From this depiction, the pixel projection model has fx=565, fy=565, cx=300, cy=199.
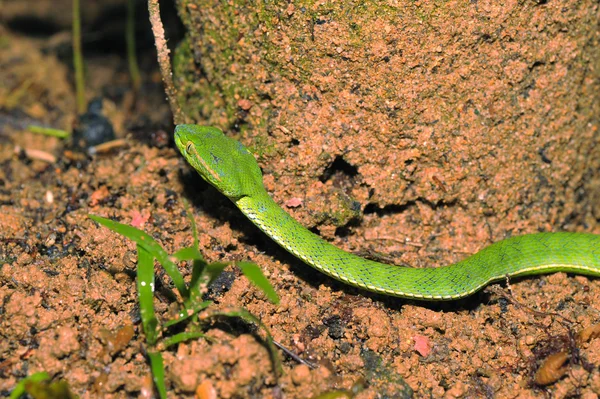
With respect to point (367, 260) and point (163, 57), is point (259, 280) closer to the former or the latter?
point (367, 260)

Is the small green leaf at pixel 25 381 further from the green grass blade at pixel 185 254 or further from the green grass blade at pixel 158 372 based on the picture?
the green grass blade at pixel 185 254

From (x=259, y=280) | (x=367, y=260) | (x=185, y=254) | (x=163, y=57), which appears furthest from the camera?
(x=163, y=57)

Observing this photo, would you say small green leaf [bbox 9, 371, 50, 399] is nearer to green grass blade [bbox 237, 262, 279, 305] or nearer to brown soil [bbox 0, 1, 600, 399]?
brown soil [bbox 0, 1, 600, 399]

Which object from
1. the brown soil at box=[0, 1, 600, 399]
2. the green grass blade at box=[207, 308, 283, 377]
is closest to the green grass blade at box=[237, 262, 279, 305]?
the green grass blade at box=[207, 308, 283, 377]

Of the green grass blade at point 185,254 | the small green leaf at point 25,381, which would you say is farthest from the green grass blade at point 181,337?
the small green leaf at point 25,381

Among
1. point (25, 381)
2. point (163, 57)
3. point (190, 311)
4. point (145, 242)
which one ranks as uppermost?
point (163, 57)

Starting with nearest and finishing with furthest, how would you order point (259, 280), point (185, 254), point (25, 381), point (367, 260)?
point (25, 381)
point (259, 280)
point (185, 254)
point (367, 260)

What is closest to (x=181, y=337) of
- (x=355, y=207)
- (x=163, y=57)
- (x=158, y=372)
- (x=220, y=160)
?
(x=158, y=372)
